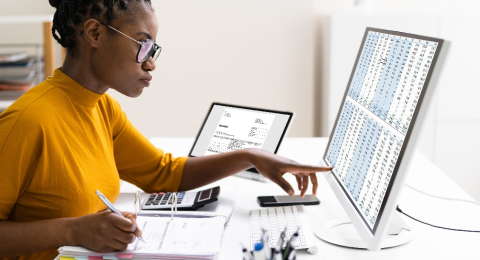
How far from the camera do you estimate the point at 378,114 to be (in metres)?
1.07

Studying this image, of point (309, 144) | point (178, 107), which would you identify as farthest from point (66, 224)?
point (178, 107)

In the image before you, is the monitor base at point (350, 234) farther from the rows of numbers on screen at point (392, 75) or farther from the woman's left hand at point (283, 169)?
the rows of numbers on screen at point (392, 75)

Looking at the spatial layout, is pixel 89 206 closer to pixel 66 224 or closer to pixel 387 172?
pixel 66 224

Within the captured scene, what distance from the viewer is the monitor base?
1106 mm

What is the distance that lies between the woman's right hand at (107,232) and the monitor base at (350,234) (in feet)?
1.37

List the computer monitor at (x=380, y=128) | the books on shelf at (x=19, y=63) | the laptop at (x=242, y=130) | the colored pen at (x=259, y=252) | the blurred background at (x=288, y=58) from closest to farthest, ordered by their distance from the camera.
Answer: the colored pen at (x=259, y=252)
the computer monitor at (x=380, y=128)
the laptop at (x=242, y=130)
the books on shelf at (x=19, y=63)
the blurred background at (x=288, y=58)

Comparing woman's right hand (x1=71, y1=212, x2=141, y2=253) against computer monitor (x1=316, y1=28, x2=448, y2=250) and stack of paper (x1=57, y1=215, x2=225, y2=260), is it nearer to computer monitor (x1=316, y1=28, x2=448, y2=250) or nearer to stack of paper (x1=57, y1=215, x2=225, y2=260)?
stack of paper (x1=57, y1=215, x2=225, y2=260)

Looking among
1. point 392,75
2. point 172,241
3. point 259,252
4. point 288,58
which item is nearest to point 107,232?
Answer: point 172,241

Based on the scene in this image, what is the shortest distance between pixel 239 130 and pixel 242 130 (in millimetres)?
10

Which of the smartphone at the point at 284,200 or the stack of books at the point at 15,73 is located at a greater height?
the smartphone at the point at 284,200

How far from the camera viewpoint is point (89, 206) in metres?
1.18

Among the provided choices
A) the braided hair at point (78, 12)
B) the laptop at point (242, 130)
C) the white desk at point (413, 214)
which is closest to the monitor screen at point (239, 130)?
the laptop at point (242, 130)

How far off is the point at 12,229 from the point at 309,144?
1254 mm

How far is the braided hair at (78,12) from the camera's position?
3.77ft
